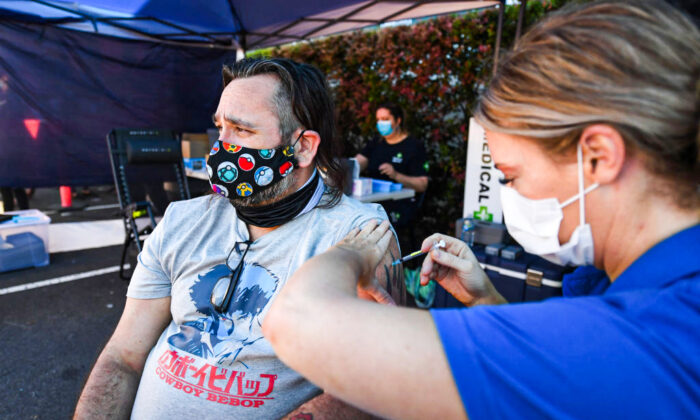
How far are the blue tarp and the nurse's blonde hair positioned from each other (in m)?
6.38

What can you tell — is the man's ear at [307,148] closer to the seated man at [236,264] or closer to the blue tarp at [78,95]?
the seated man at [236,264]

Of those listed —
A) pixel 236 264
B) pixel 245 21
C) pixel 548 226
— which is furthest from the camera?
pixel 245 21

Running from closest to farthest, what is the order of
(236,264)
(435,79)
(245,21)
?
(236,264) < (435,79) < (245,21)

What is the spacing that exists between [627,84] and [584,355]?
16.8 inches

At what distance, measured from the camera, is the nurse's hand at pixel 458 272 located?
1124 millimetres

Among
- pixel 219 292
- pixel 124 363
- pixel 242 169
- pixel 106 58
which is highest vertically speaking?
pixel 106 58

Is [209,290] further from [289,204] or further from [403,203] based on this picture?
[403,203]

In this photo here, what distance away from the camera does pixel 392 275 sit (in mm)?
1370

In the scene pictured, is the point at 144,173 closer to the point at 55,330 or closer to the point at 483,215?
the point at 55,330

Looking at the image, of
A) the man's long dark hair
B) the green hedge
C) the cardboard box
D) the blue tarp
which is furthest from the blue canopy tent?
the man's long dark hair

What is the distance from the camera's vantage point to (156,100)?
6211 mm

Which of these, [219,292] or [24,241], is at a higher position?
[219,292]

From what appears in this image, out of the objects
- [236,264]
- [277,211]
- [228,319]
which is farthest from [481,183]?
[228,319]

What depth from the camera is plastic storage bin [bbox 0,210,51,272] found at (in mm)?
4055
